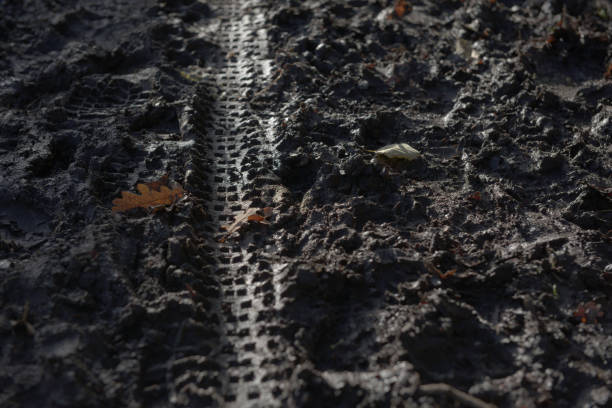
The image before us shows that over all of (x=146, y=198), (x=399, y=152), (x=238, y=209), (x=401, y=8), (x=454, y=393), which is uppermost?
(x=401, y=8)

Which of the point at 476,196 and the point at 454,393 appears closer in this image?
the point at 454,393

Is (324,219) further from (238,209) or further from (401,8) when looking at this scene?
(401,8)

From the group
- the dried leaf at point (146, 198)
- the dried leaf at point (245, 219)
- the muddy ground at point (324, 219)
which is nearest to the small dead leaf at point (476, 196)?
the muddy ground at point (324, 219)

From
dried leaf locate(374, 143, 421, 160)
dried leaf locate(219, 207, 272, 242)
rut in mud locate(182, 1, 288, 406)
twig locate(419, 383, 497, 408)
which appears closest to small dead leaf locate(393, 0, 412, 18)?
rut in mud locate(182, 1, 288, 406)

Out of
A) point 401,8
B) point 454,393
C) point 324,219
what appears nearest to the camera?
point 454,393

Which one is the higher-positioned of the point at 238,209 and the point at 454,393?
the point at 238,209

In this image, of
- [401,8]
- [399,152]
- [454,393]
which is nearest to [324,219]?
[399,152]

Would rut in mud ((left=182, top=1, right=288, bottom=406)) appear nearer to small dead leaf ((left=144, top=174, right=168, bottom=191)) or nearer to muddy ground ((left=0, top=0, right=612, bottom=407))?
muddy ground ((left=0, top=0, right=612, bottom=407))

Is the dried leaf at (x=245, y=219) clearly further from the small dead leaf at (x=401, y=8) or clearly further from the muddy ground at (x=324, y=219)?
the small dead leaf at (x=401, y=8)

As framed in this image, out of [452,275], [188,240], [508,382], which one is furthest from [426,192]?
[188,240]
